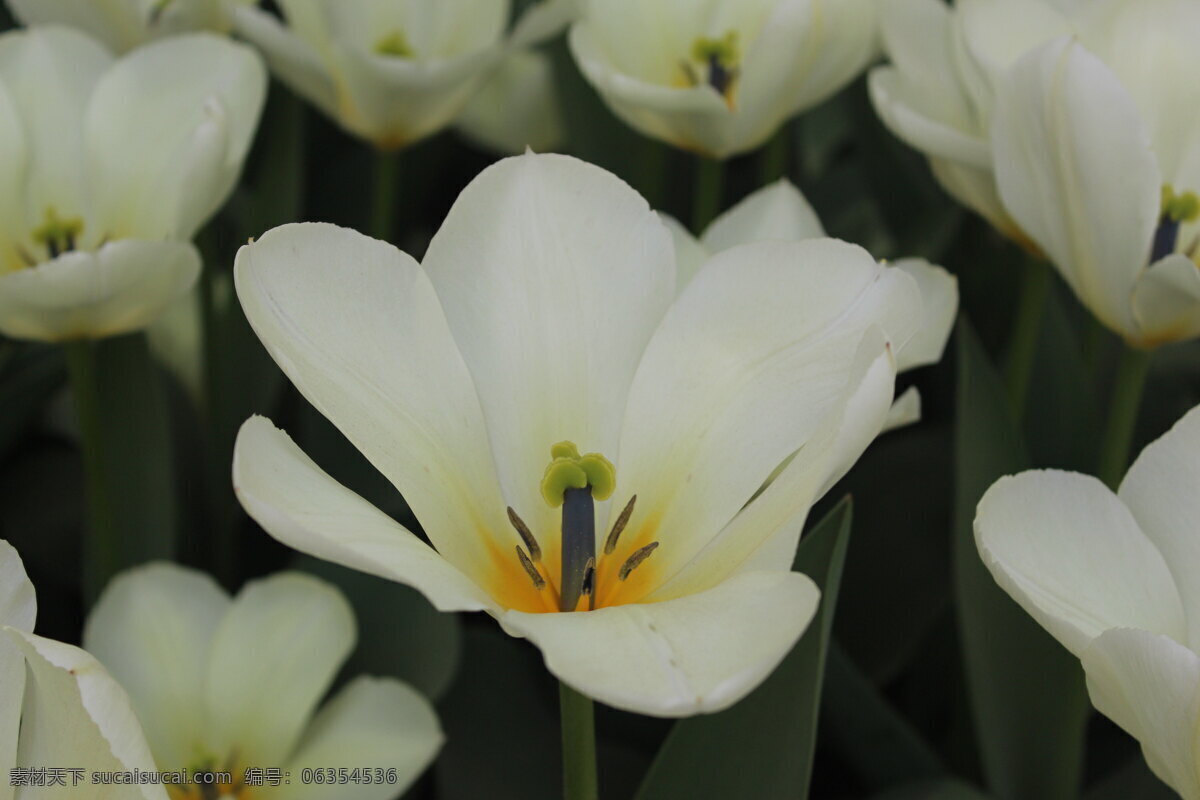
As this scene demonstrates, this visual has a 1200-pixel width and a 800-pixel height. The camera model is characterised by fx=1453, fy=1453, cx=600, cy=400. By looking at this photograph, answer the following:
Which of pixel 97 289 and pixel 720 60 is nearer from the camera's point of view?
pixel 97 289

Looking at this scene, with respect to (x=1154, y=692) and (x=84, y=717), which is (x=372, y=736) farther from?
(x=1154, y=692)

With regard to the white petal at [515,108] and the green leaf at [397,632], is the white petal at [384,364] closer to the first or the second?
the green leaf at [397,632]

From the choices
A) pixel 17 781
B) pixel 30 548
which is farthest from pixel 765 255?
pixel 30 548

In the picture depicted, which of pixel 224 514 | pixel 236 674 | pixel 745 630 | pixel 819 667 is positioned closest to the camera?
pixel 745 630

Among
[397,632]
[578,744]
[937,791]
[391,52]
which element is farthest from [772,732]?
[391,52]

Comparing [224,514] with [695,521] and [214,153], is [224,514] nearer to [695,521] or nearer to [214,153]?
[214,153]

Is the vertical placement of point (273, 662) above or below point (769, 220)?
below

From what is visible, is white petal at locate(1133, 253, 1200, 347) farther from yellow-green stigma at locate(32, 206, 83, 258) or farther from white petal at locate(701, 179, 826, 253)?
yellow-green stigma at locate(32, 206, 83, 258)
